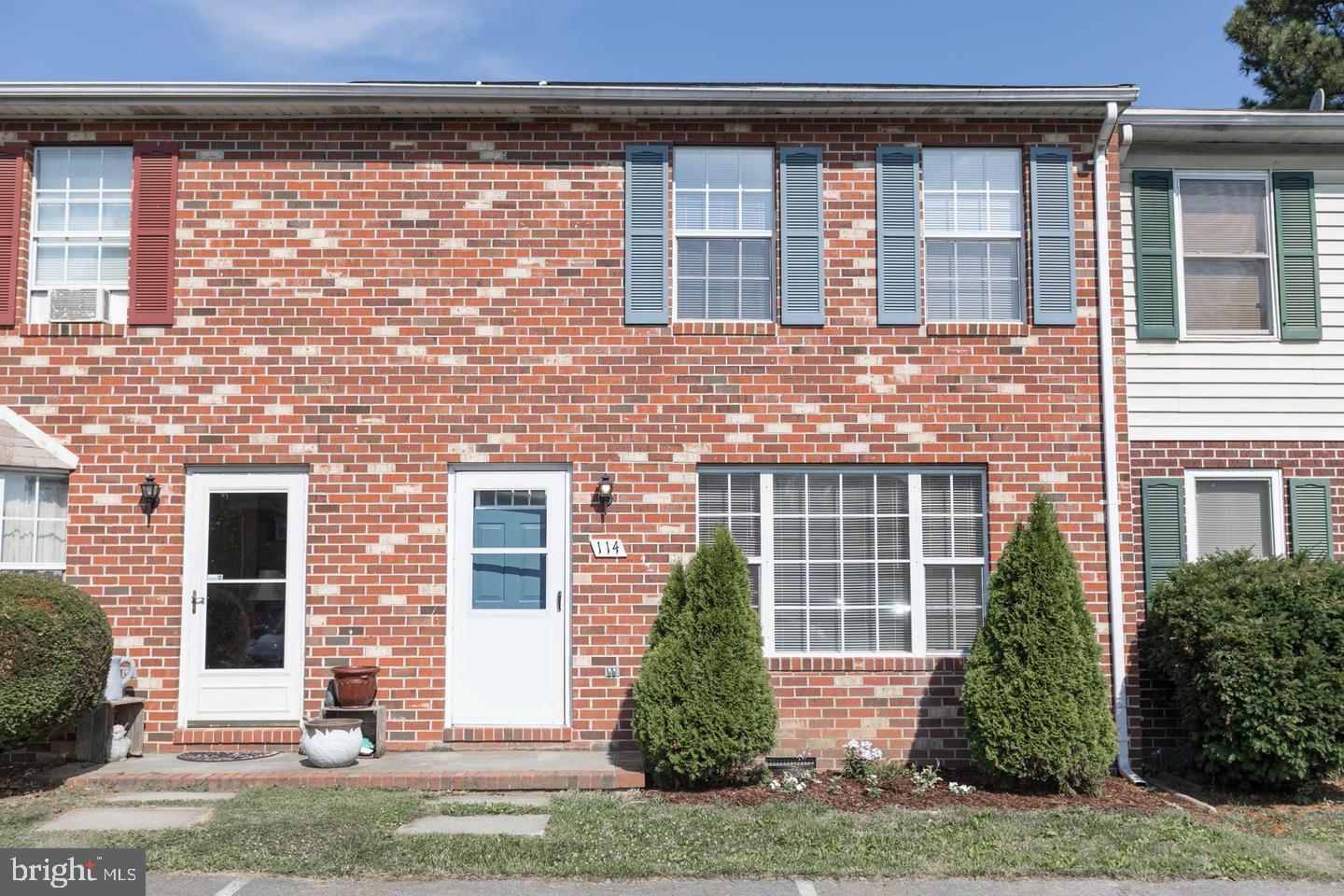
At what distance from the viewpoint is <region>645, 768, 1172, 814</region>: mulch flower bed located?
25.8ft

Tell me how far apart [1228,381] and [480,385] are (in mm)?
6180

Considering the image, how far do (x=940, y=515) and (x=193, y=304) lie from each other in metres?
6.23

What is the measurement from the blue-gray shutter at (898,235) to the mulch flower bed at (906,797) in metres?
3.63

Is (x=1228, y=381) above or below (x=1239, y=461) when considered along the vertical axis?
above

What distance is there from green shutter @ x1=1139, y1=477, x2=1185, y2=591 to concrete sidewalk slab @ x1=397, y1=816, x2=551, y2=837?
17.4 ft

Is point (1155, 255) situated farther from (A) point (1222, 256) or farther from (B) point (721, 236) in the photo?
(B) point (721, 236)

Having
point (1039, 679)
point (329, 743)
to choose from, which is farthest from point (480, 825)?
point (1039, 679)

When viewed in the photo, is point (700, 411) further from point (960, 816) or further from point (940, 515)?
point (960, 816)

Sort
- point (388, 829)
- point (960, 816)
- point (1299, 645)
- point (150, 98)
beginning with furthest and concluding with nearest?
point (150, 98)
point (1299, 645)
point (960, 816)
point (388, 829)

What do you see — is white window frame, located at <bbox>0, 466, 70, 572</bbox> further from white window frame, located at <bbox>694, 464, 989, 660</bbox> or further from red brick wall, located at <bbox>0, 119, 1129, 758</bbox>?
white window frame, located at <bbox>694, 464, 989, 660</bbox>

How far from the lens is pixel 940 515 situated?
939 centimetres

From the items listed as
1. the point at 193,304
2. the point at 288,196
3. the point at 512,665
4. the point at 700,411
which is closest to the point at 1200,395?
the point at 700,411

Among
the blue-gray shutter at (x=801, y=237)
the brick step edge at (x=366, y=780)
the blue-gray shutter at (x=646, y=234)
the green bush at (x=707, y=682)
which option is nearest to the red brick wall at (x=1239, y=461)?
the blue-gray shutter at (x=801, y=237)

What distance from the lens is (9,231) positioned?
931 centimetres
